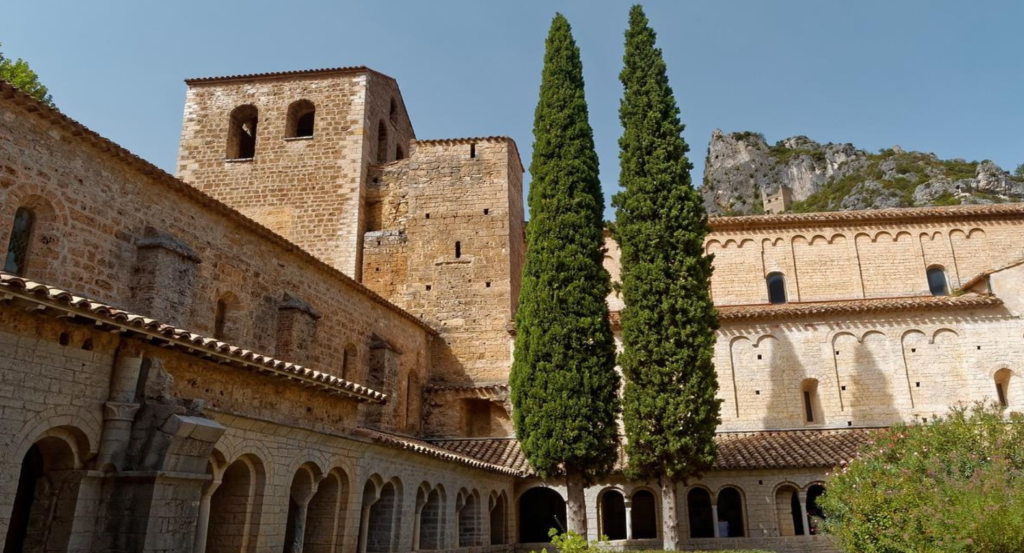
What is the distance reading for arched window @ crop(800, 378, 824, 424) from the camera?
22000 millimetres

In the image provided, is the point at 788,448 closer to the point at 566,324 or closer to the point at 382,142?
the point at 566,324

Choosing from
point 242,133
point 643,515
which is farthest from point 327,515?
point 242,133

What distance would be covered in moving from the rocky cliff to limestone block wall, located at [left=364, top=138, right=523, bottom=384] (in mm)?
39672

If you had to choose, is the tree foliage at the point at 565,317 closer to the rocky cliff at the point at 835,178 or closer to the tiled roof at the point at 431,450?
the tiled roof at the point at 431,450

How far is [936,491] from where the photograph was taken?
12.1 meters

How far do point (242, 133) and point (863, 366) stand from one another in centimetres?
2238

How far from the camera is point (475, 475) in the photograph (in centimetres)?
1806

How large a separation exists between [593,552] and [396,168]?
18.2m

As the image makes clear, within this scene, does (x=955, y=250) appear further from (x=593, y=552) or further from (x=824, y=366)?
(x=593, y=552)

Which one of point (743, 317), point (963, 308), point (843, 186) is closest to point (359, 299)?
point (743, 317)

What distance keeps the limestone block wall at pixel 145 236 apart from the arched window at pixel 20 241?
0.10 m

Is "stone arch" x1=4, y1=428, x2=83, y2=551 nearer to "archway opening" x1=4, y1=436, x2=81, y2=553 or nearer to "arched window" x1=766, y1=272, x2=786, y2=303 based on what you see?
"archway opening" x1=4, y1=436, x2=81, y2=553

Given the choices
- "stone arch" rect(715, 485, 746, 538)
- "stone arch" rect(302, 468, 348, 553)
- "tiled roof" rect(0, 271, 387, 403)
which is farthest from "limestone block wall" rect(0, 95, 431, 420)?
"stone arch" rect(715, 485, 746, 538)

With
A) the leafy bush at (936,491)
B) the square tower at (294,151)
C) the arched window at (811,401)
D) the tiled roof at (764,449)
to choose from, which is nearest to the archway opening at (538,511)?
the tiled roof at (764,449)
